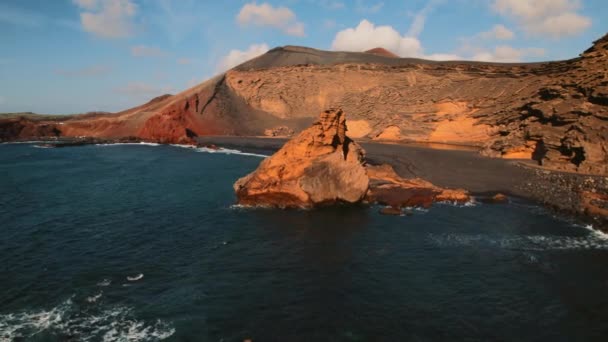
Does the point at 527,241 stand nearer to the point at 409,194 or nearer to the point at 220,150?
the point at 409,194

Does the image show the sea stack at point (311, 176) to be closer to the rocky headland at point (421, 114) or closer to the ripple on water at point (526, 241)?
the rocky headland at point (421, 114)

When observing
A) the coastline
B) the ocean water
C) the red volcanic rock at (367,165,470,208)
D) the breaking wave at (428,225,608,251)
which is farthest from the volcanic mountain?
the ocean water

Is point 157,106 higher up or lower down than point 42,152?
higher up

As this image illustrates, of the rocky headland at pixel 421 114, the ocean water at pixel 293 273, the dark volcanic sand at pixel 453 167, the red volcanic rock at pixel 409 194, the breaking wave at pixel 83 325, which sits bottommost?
the breaking wave at pixel 83 325

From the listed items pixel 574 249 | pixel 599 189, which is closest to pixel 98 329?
pixel 574 249

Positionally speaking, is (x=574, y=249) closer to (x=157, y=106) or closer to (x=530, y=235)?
(x=530, y=235)

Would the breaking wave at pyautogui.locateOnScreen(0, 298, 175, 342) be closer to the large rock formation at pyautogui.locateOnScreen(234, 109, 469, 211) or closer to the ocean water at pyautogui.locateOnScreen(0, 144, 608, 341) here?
the ocean water at pyautogui.locateOnScreen(0, 144, 608, 341)

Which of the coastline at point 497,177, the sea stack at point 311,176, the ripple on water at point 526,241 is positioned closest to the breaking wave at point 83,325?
the ripple on water at point 526,241
